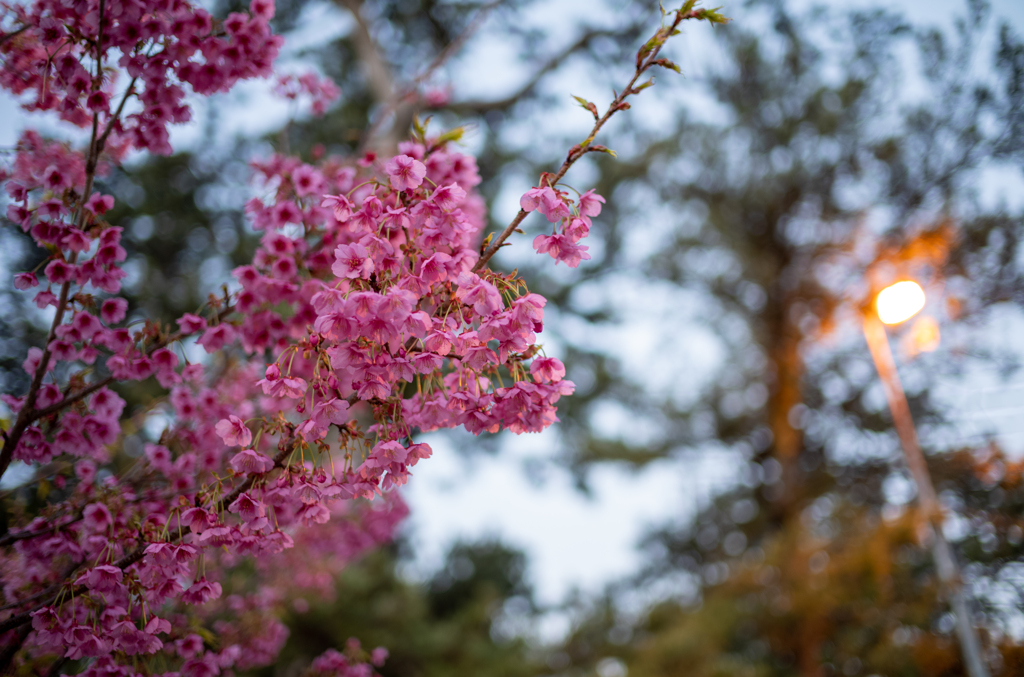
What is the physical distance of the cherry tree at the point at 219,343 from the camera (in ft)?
4.13

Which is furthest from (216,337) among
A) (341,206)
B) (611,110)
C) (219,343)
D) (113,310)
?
(611,110)

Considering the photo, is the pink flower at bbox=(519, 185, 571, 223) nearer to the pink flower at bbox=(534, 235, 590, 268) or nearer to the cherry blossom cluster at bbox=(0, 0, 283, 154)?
the pink flower at bbox=(534, 235, 590, 268)

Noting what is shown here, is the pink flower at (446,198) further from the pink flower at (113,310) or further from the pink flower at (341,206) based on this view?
the pink flower at (113,310)

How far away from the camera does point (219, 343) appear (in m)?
1.91

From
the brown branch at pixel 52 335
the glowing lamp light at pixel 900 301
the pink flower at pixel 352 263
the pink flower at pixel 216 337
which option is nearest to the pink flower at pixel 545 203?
the pink flower at pixel 352 263

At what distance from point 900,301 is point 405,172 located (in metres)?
4.72

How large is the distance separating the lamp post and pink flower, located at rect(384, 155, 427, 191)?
468cm

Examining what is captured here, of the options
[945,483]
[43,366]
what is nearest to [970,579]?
[945,483]

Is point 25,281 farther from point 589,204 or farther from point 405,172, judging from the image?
point 589,204

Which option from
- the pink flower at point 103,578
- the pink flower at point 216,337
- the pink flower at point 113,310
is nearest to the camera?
the pink flower at point 103,578

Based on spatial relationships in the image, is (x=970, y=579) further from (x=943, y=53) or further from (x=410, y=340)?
(x=410, y=340)

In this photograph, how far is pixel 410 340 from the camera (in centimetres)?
142

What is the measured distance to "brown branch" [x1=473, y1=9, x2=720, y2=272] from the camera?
1.36 m

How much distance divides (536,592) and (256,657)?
35.3 ft
